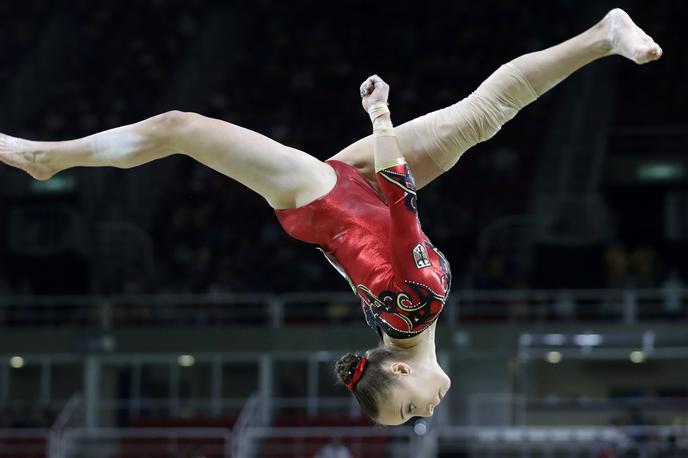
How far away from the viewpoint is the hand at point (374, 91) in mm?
5246

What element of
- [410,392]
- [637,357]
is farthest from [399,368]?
[637,357]

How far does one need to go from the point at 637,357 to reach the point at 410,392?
51.2 ft

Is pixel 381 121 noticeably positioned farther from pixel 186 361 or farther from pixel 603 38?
pixel 186 361

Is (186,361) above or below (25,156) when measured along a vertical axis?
above

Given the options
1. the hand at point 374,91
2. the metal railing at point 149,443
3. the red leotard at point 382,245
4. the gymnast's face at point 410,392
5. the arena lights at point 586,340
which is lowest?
the gymnast's face at point 410,392

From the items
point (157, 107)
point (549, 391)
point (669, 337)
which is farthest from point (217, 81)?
point (669, 337)

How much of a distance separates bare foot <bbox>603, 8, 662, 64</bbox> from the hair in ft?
5.16

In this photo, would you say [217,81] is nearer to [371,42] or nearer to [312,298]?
[371,42]

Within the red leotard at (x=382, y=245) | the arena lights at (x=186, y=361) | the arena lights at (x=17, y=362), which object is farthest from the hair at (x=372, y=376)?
the arena lights at (x=17, y=362)

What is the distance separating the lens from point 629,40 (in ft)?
17.7

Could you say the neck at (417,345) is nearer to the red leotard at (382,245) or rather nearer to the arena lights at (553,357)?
the red leotard at (382,245)

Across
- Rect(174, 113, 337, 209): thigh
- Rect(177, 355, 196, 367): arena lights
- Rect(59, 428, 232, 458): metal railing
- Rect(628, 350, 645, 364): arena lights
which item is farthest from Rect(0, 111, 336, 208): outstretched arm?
Rect(177, 355, 196, 367): arena lights

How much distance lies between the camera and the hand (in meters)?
5.25

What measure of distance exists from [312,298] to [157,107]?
669 centimetres
